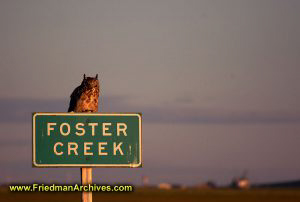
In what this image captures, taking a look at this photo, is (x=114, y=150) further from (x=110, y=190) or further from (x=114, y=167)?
(x=110, y=190)

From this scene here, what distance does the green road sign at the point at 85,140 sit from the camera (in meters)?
11.2

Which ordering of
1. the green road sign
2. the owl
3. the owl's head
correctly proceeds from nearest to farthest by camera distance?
1. the green road sign
2. the owl
3. the owl's head

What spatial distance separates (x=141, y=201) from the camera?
153 meters

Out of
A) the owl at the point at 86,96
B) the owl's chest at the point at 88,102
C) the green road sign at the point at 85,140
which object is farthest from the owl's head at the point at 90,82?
the green road sign at the point at 85,140

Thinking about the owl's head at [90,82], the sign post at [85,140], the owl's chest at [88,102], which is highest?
the owl's head at [90,82]

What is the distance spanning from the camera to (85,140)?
11266 millimetres

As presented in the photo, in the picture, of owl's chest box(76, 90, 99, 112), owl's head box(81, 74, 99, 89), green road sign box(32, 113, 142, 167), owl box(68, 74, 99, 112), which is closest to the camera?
green road sign box(32, 113, 142, 167)

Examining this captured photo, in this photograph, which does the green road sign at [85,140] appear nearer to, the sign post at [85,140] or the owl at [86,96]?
the sign post at [85,140]

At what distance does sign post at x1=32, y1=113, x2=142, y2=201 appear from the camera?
1120 centimetres

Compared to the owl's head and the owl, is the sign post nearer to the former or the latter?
the owl

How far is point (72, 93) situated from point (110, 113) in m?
2.53

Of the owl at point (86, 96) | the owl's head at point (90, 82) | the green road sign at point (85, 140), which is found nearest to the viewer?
the green road sign at point (85, 140)

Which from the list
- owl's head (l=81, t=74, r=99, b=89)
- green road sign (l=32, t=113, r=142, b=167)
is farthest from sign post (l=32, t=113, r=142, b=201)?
owl's head (l=81, t=74, r=99, b=89)

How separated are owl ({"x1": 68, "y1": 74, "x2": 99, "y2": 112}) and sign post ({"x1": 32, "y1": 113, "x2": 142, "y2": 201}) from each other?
0.90 metres
